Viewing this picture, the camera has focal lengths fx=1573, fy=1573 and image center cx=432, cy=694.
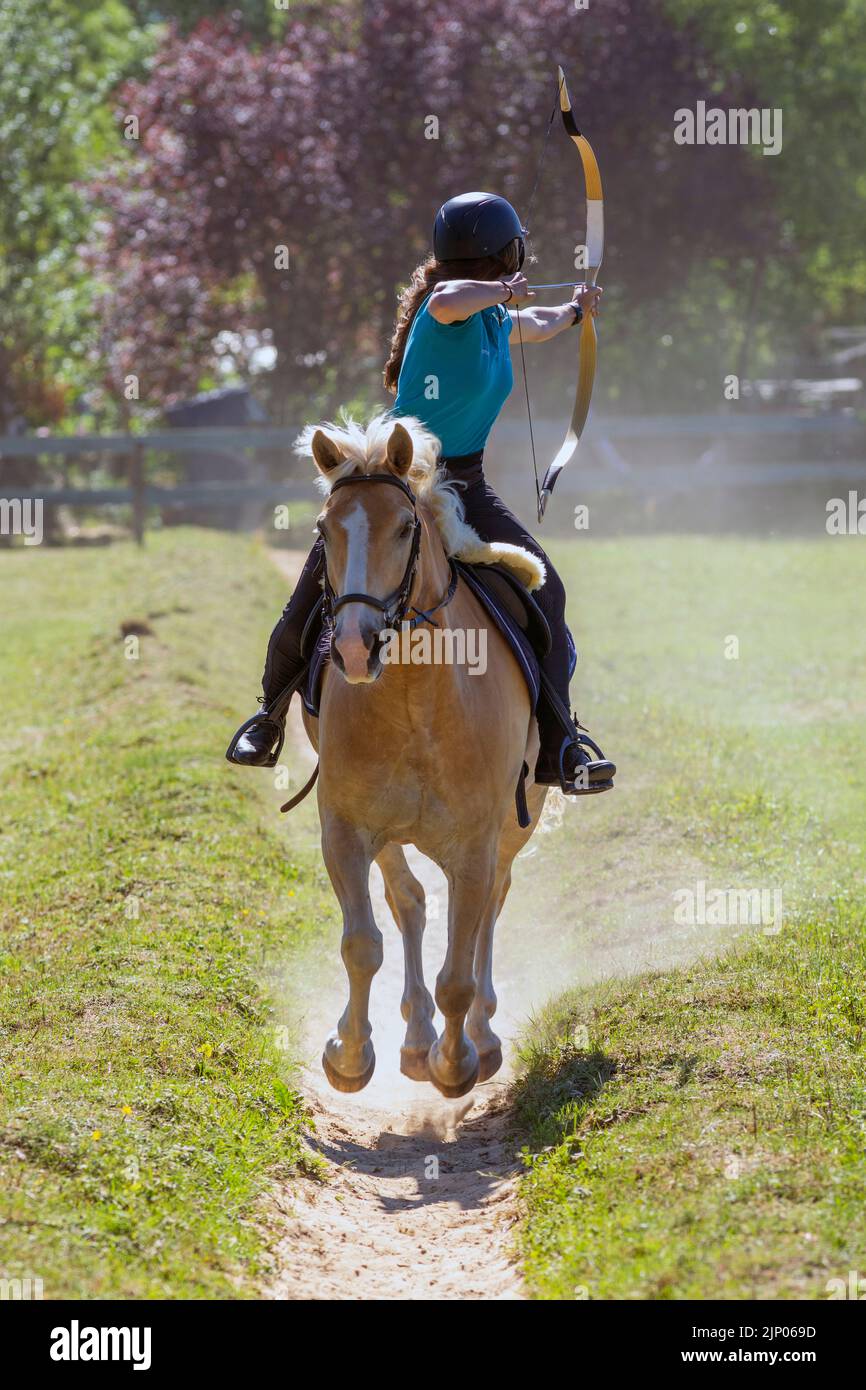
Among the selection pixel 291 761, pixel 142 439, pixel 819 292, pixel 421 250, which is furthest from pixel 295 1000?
pixel 819 292

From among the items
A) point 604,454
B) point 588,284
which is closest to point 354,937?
point 588,284

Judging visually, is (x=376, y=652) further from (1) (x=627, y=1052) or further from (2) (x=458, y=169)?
(2) (x=458, y=169)

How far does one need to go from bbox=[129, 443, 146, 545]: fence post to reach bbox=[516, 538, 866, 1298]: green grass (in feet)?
44.1

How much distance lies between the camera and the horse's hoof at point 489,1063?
23.5 feet

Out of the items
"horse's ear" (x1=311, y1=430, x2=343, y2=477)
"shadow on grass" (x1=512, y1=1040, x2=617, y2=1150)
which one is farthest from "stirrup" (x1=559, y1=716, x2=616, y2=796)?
"horse's ear" (x1=311, y1=430, x2=343, y2=477)

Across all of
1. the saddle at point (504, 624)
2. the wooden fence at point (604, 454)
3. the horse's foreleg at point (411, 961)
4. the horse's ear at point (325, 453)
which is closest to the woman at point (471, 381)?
Answer: the saddle at point (504, 624)

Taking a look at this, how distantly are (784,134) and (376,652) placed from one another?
3251 centimetres

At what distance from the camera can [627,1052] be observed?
267 inches

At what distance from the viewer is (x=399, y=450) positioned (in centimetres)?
556

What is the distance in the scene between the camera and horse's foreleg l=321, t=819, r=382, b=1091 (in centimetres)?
629

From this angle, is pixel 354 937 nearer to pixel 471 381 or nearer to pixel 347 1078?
pixel 347 1078

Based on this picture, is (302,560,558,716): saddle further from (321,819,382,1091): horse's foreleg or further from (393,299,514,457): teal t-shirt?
(321,819,382,1091): horse's foreleg

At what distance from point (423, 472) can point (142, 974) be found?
3.20 metres

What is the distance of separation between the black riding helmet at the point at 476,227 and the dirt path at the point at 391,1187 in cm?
381
